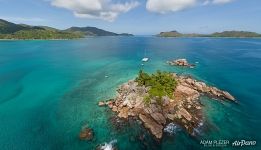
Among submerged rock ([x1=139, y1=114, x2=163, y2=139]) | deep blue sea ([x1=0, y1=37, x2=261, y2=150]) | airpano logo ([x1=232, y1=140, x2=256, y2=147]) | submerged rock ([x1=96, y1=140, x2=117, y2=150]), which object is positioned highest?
submerged rock ([x1=139, y1=114, x2=163, y2=139])

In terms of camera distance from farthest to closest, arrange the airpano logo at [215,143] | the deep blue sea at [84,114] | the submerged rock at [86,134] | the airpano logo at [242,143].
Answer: the submerged rock at [86,134] → the deep blue sea at [84,114] → the airpano logo at [242,143] → the airpano logo at [215,143]

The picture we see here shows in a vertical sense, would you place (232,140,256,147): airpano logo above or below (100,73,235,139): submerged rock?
below

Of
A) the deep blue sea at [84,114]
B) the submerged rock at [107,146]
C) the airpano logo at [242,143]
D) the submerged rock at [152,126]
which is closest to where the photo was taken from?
the submerged rock at [107,146]

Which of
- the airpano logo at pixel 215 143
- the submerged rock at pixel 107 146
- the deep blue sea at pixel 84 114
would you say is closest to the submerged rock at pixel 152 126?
the deep blue sea at pixel 84 114

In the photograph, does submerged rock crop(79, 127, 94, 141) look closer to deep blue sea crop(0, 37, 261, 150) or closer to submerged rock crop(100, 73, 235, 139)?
deep blue sea crop(0, 37, 261, 150)

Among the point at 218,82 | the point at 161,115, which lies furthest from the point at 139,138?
the point at 218,82

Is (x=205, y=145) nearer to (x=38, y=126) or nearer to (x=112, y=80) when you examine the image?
(x=38, y=126)

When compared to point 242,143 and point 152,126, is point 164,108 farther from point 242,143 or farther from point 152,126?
point 242,143

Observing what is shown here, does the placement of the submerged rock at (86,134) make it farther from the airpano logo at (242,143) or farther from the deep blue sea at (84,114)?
the airpano logo at (242,143)

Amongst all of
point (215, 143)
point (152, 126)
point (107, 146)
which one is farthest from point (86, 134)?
point (215, 143)

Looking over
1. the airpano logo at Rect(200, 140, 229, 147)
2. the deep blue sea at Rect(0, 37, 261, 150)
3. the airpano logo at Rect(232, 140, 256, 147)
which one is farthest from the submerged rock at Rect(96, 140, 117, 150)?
the airpano logo at Rect(232, 140, 256, 147)

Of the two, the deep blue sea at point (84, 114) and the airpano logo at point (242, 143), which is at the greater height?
the deep blue sea at point (84, 114)

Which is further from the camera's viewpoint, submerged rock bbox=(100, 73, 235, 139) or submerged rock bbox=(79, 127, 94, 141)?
submerged rock bbox=(100, 73, 235, 139)
